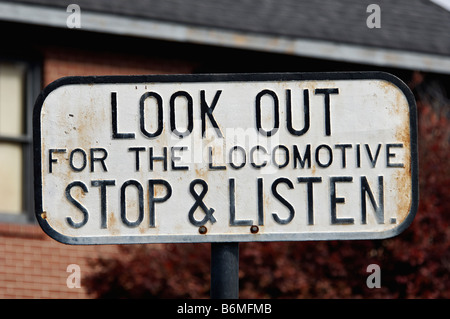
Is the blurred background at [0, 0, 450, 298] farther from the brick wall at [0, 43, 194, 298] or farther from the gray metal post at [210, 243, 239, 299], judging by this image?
the gray metal post at [210, 243, 239, 299]

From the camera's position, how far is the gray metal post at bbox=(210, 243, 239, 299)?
109 inches

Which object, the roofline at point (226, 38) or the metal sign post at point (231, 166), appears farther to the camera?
the roofline at point (226, 38)

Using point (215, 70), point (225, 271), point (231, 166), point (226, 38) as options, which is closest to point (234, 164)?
point (231, 166)

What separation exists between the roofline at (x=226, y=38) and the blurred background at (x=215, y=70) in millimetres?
12

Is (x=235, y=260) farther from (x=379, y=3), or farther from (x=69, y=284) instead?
(x=379, y=3)

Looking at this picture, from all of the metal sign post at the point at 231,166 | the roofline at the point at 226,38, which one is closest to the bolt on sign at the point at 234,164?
the metal sign post at the point at 231,166

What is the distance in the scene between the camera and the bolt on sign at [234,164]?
2.78 meters

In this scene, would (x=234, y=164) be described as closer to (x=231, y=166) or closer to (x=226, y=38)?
(x=231, y=166)

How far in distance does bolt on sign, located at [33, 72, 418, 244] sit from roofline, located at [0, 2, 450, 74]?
6.00 m

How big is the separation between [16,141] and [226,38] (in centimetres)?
243

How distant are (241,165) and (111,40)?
693cm

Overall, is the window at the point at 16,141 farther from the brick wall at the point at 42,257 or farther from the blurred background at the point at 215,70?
the brick wall at the point at 42,257
